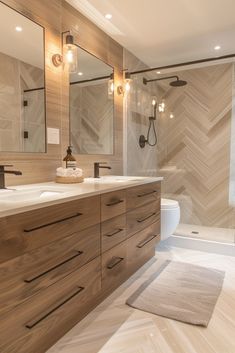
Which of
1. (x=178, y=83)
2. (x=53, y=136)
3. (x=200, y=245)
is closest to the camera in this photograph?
(x=53, y=136)

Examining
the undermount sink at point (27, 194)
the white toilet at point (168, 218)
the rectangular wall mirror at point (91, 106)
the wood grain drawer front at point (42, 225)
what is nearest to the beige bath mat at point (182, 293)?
the white toilet at point (168, 218)

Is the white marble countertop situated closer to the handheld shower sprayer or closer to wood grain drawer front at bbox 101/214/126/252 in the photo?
wood grain drawer front at bbox 101/214/126/252

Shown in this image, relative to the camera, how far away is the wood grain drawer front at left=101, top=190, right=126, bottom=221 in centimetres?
156

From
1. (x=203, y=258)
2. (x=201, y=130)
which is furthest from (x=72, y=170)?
(x=201, y=130)

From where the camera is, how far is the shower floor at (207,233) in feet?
9.28

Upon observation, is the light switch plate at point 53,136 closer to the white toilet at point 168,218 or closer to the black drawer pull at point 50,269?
the black drawer pull at point 50,269

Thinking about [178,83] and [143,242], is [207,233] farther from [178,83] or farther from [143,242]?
[178,83]

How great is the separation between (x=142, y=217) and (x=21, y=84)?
1.36m

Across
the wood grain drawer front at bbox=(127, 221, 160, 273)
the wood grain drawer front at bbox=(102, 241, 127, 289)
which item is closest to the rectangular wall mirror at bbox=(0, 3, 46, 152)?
the wood grain drawer front at bbox=(102, 241, 127, 289)

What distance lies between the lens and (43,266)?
3.71 ft

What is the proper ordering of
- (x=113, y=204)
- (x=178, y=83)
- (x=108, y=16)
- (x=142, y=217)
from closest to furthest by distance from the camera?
(x=113, y=204)
(x=142, y=217)
(x=108, y=16)
(x=178, y=83)

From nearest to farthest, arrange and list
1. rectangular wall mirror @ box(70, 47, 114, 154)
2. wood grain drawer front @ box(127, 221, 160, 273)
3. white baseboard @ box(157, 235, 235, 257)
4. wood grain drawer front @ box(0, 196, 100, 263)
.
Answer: wood grain drawer front @ box(0, 196, 100, 263), wood grain drawer front @ box(127, 221, 160, 273), rectangular wall mirror @ box(70, 47, 114, 154), white baseboard @ box(157, 235, 235, 257)

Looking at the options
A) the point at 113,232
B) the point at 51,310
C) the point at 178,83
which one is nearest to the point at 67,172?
the point at 113,232

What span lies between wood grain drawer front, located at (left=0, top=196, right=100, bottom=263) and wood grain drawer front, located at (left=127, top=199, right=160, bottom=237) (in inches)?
20.2
